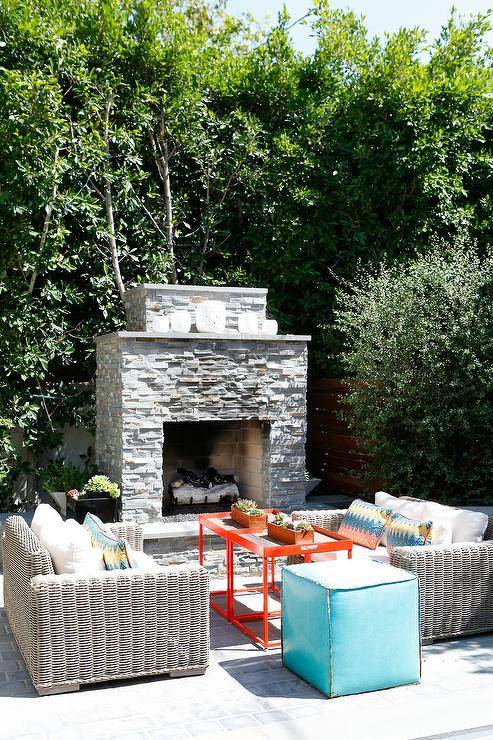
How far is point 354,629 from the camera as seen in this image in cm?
445

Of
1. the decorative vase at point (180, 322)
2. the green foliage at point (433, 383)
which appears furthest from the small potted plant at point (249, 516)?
the green foliage at point (433, 383)

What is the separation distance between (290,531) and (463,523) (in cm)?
131

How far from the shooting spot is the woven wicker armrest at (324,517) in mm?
6582

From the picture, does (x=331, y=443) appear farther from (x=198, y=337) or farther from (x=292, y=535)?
(x=292, y=535)

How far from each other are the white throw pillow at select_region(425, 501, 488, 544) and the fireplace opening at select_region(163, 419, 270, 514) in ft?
8.02

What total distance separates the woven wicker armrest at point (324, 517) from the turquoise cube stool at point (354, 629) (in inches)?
69.0

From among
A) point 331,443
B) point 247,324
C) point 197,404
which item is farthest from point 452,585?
point 331,443

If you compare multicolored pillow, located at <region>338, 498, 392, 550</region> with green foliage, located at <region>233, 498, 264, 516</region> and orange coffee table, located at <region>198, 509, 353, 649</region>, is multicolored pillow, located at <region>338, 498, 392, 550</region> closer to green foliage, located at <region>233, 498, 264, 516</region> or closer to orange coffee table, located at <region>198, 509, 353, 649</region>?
orange coffee table, located at <region>198, 509, 353, 649</region>

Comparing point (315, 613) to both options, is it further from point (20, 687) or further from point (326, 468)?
point (326, 468)

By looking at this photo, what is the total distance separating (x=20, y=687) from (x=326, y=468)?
20.3 feet

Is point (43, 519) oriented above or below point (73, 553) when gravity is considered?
above

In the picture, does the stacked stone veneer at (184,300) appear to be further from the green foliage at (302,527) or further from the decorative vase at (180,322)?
the green foliage at (302,527)

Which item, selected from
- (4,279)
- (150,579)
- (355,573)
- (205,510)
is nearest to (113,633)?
(150,579)

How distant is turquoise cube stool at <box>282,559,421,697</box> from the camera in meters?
4.43
